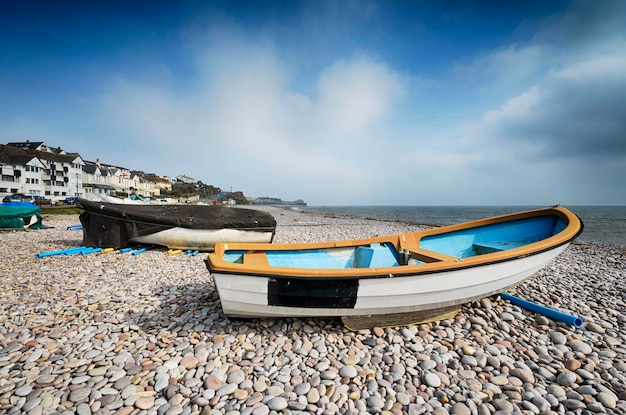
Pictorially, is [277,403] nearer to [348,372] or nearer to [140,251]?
[348,372]

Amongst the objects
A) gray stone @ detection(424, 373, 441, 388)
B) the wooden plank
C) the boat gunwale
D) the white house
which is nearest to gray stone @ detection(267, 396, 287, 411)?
the boat gunwale

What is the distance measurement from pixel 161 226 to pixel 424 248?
7688 millimetres

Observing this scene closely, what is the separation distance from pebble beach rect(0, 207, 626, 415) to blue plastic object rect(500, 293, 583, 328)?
9 cm

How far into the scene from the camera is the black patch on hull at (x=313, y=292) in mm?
3184

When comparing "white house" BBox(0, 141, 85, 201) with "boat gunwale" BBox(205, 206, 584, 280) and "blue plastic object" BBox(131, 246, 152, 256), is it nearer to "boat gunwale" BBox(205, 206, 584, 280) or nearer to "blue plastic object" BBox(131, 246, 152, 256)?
"blue plastic object" BBox(131, 246, 152, 256)

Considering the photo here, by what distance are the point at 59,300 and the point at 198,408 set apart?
3.93 meters

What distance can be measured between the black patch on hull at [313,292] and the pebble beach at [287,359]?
53 cm

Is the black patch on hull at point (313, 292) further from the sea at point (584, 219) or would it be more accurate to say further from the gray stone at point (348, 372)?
the sea at point (584, 219)

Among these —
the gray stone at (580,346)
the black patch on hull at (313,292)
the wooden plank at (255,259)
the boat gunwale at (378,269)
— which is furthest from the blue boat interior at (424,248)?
the gray stone at (580,346)

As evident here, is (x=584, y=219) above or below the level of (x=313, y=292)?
below

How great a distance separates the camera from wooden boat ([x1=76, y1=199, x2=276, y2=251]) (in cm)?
817

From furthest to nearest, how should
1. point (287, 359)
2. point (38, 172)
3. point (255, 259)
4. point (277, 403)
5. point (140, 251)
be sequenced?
point (38, 172) < point (140, 251) < point (255, 259) < point (287, 359) < point (277, 403)

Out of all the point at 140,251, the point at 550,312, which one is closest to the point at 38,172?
the point at 140,251

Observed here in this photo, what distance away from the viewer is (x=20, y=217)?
1270 centimetres
